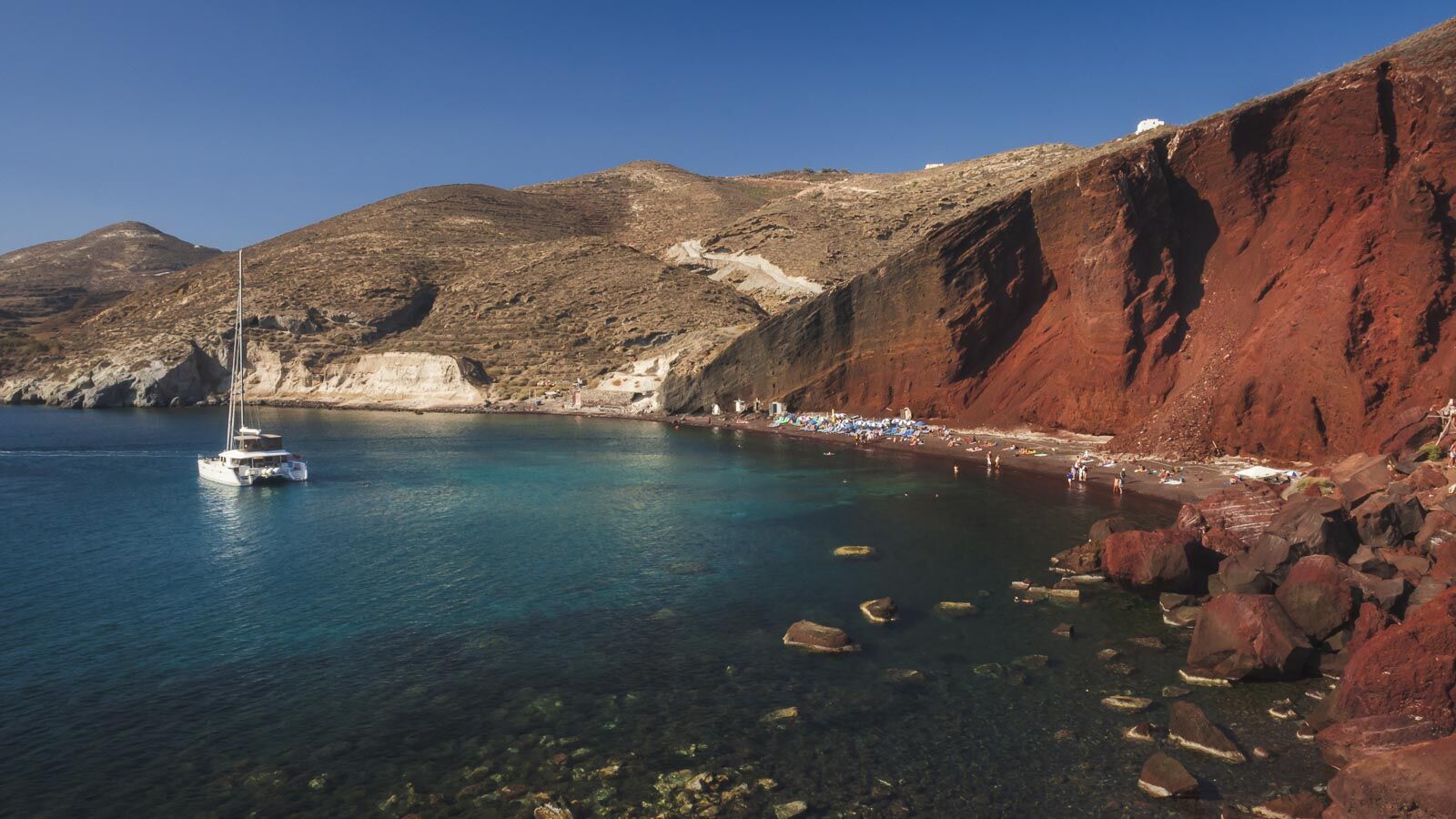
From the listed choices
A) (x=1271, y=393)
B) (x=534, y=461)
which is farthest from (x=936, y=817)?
(x=534, y=461)

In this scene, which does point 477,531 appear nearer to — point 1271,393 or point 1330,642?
point 1330,642

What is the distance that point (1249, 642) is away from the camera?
58.4 feet

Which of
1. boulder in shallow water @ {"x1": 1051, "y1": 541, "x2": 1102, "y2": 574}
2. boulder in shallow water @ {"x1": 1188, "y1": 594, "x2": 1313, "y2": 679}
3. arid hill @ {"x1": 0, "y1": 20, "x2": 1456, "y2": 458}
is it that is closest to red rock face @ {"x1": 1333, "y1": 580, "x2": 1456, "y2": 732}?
boulder in shallow water @ {"x1": 1188, "y1": 594, "x2": 1313, "y2": 679}

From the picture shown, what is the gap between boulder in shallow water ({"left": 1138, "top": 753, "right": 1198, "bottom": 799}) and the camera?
44.1 ft

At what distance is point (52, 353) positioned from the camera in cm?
12306

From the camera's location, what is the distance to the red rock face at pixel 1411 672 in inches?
559

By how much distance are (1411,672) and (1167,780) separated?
17.7 ft

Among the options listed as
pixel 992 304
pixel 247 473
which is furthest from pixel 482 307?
pixel 992 304

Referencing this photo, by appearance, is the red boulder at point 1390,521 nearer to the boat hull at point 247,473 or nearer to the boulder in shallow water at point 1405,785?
the boulder in shallow water at point 1405,785

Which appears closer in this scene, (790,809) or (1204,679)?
(790,809)

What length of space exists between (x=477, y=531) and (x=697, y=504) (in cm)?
1118

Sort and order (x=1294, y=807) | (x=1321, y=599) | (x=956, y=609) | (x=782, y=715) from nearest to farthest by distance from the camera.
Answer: (x=1294, y=807)
(x=782, y=715)
(x=1321, y=599)
(x=956, y=609)

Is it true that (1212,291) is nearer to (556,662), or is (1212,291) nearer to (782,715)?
(782,715)

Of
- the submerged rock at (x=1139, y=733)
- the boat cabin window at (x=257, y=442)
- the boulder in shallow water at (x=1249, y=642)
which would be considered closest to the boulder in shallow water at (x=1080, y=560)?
the boulder in shallow water at (x=1249, y=642)
